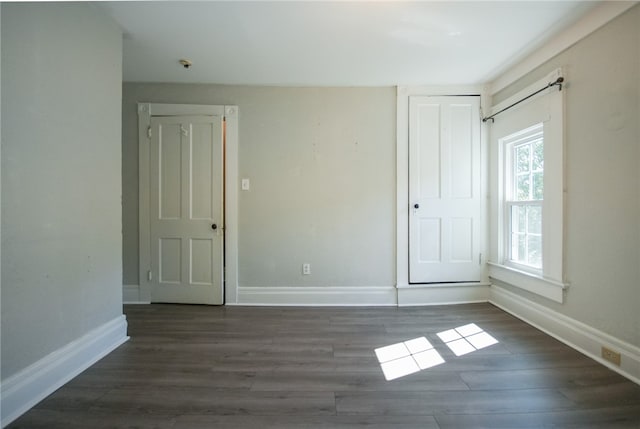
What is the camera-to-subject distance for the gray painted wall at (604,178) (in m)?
1.63

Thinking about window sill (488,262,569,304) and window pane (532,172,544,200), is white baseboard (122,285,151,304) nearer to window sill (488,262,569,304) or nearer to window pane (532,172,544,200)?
window sill (488,262,569,304)

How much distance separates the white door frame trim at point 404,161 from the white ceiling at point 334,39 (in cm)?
11

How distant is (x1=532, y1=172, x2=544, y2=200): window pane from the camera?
2387 millimetres

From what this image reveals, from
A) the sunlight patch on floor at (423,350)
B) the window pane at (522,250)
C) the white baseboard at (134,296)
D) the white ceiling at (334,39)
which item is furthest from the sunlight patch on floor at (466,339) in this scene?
the white baseboard at (134,296)

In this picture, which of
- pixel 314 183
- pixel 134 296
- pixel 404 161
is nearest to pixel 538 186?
pixel 404 161

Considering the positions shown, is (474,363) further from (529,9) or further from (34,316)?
(34,316)

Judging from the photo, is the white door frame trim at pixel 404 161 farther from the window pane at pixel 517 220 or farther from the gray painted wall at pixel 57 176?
the gray painted wall at pixel 57 176

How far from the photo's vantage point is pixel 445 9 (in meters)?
1.79

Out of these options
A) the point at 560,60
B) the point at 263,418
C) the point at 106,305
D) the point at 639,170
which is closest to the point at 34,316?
the point at 106,305

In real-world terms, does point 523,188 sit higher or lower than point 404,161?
lower

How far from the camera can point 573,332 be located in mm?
1997

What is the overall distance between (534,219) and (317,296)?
2.31 meters

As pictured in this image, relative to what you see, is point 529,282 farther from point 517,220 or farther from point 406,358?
point 406,358

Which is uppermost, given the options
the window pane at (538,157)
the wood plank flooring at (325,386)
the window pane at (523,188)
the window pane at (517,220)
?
the window pane at (538,157)
